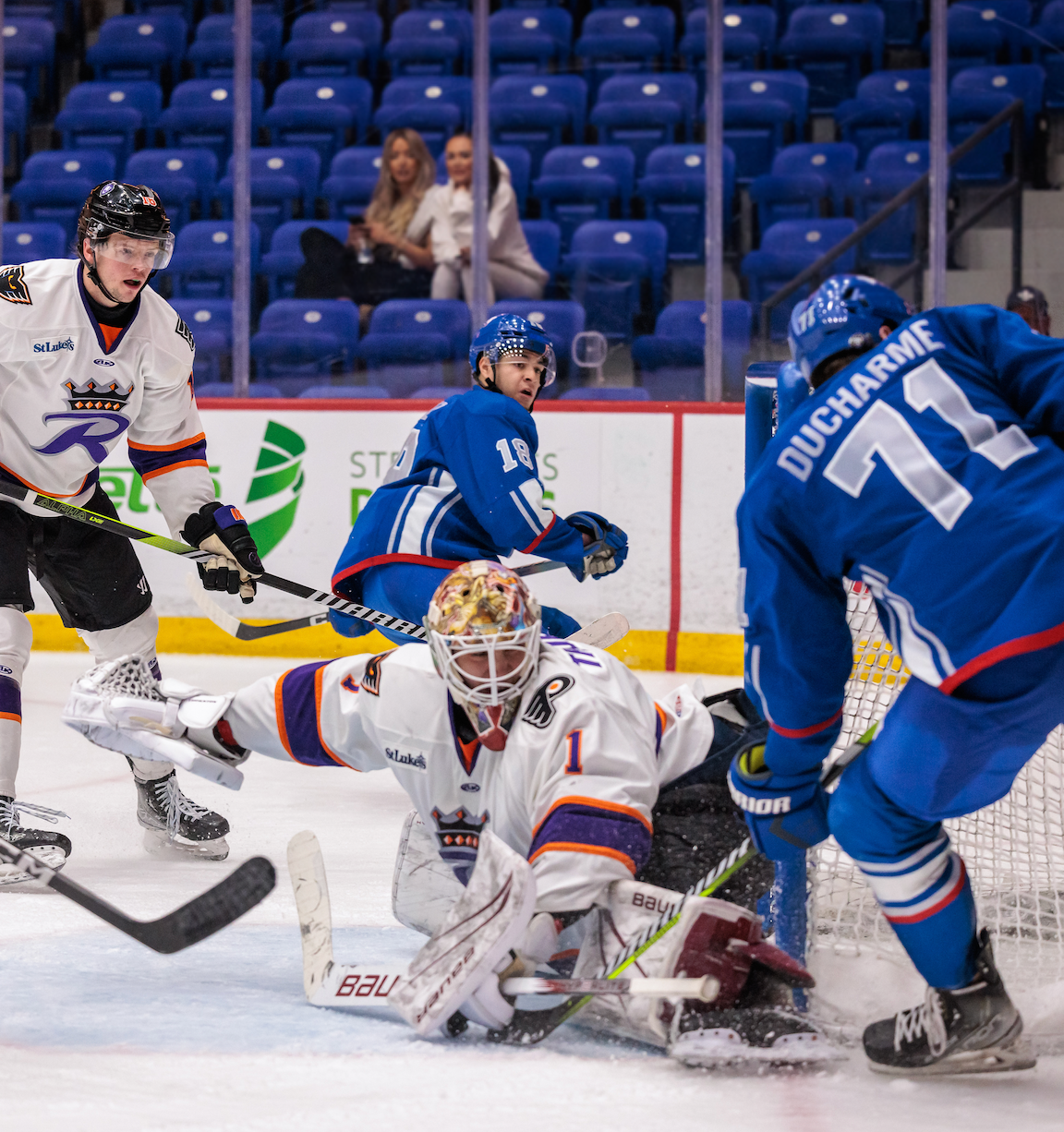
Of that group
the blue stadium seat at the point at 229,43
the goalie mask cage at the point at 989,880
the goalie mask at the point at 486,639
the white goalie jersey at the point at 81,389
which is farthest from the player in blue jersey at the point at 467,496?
the blue stadium seat at the point at 229,43

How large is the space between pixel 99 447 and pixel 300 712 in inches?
47.6

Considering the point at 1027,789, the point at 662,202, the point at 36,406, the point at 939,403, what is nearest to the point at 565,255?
the point at 662,202

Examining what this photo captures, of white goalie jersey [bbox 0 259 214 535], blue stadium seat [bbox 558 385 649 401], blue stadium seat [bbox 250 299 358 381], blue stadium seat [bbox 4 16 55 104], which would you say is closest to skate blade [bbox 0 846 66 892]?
white goalie jersey [bbox 0 259 214 535]

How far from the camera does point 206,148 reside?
555 centimetres

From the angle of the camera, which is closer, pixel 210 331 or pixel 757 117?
pixel 757 117

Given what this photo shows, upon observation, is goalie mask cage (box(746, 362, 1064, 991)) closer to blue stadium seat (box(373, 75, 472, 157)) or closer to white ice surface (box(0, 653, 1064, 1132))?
white ice surface (box(0, 653, 1064, 1132))

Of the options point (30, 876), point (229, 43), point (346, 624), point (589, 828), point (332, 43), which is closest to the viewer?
point (589, 828)

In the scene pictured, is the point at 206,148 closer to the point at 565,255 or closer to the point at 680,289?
the point at 565,255

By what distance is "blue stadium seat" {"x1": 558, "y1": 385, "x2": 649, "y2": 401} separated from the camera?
5074mm

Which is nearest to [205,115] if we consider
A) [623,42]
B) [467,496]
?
[623,42]

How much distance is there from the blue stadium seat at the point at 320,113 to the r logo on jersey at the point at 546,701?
392 cm

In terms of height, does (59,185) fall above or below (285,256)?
above

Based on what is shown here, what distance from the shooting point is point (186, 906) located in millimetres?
2008

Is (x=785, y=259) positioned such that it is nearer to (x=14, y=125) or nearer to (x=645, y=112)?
(x=645, y=112)
